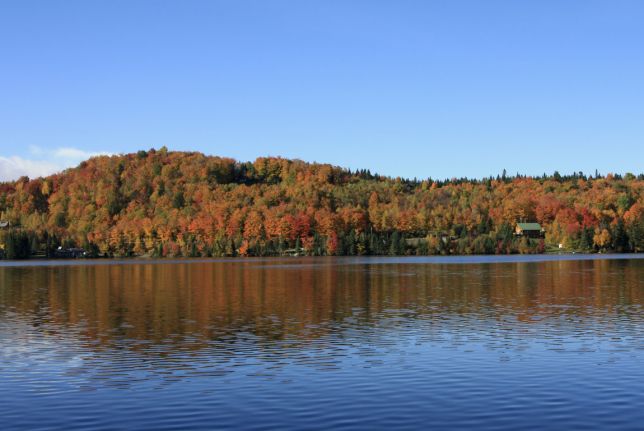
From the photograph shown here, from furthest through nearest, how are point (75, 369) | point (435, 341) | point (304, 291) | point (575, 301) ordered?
point (304, 291)
point (575, 301)
point (435, 341)
point (75, 369)

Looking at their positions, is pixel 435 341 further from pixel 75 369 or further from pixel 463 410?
pixel 75 369

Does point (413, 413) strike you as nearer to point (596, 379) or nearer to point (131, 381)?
point (596, 379)

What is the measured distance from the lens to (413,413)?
25.5 meters

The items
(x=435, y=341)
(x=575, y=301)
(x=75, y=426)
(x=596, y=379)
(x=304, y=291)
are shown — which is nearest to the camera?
(x=75, y=426)

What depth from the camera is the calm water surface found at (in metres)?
25.3

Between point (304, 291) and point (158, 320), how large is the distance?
87.3ft

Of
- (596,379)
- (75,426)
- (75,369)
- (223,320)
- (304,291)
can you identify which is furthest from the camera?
(304,291)

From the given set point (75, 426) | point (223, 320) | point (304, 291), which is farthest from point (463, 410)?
point (304, 291)

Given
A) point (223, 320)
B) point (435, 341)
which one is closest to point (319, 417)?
point (435, 341)

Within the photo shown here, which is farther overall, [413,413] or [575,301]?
[575,301]

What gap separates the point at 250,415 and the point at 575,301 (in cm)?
4326

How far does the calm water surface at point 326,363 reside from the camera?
25344 mm

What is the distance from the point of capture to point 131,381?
30.8 meters

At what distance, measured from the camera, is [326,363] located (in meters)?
34.4
